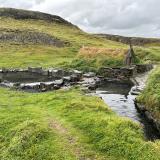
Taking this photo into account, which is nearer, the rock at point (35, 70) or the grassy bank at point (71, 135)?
the grassy bank at point (71, 135)

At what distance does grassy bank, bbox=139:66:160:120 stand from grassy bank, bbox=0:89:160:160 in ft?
13.4

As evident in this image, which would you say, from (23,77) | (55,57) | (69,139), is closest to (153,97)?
(69,139)

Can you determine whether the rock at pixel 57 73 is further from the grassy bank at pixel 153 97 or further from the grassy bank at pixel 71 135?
the grassy bank at pixel 71 135

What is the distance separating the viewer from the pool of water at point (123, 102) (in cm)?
3062

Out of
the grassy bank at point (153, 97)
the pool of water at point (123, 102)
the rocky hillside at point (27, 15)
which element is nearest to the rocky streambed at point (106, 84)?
the pool of water at point (123, 102)

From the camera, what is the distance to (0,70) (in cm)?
6619

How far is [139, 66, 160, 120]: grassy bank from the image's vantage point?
31370 mm

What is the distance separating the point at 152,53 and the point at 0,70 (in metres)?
28.9

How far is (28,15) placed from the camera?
163625 mm

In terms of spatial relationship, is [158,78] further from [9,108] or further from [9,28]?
[9,28]

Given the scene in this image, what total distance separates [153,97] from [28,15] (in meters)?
136

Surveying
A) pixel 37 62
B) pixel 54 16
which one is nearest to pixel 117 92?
pixel 37 62

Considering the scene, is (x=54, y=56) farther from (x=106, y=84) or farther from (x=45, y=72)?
(x=106, y=84)

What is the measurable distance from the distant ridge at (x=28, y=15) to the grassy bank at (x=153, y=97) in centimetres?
12864
